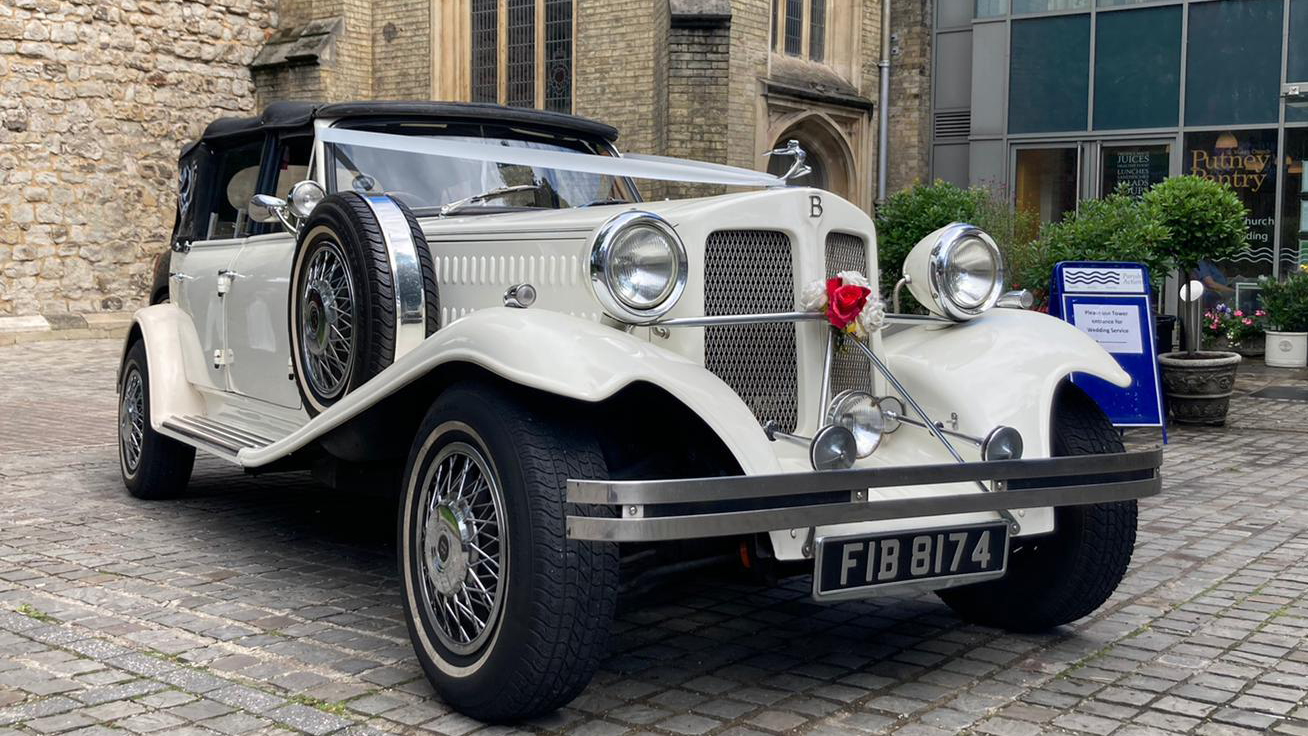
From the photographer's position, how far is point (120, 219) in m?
19.2

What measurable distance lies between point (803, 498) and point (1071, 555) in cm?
135

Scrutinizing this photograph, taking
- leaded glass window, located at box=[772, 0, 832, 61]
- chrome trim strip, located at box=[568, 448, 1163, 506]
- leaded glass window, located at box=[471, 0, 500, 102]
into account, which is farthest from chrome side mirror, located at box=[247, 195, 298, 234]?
leaded glass window, located at box=[471, 0, 500, 102]

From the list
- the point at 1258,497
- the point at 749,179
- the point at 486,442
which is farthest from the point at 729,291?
the point at 1258,497

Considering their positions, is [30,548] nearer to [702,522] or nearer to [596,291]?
[596,291]

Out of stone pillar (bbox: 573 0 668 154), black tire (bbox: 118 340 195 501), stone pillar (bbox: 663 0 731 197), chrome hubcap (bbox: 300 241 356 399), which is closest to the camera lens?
chrome hubcap (bbox: 300 241 356 399)

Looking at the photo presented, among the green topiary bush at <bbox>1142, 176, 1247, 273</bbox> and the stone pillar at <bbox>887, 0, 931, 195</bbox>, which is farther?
the stone pillar at <bbox>887, 0, 931, 195</bbox>

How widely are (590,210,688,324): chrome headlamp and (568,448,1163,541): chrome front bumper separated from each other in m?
0.63

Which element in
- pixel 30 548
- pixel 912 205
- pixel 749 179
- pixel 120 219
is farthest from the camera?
pixel 120 219

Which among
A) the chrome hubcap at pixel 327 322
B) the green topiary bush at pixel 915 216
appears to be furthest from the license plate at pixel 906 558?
the green topiary bush at pixel 915 216

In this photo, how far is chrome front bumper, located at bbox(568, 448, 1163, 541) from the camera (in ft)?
10.2

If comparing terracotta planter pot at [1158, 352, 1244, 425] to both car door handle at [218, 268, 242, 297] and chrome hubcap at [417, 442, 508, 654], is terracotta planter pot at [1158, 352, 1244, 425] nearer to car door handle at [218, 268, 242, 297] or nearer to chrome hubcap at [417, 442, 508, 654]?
car door handle at [218, 268, 242, 297]

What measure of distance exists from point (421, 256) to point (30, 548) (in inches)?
98.0

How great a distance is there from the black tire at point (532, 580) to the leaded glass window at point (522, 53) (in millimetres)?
15646

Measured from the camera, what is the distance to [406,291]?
4336 mm
